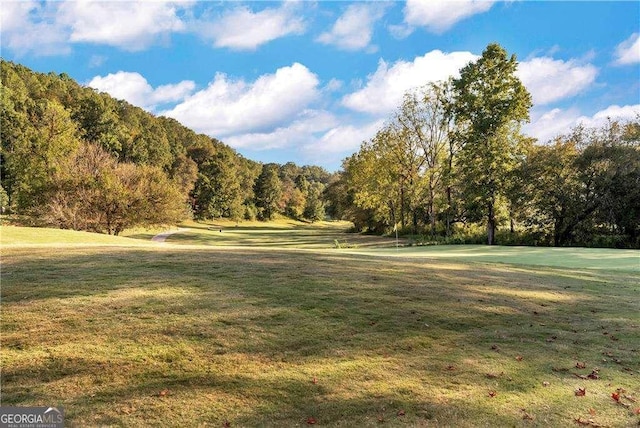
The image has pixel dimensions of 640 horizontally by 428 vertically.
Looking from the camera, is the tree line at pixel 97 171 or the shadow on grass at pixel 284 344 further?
the tree line at pixel 97 171

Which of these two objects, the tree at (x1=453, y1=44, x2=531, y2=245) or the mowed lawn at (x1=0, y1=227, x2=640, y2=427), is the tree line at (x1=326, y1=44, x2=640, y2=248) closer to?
the tree at (x1=453, y1=44, x2=531, y2=245)

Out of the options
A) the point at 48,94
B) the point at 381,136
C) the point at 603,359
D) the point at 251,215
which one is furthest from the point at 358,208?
the point at 48,94

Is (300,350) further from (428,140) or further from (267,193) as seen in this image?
(267,193)

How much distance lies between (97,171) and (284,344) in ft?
115

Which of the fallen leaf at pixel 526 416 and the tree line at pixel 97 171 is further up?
the tree line at pixel 97 171

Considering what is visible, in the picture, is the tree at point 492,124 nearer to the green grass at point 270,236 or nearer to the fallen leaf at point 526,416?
the green grass at point 270,236

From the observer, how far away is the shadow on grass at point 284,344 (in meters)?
3.86

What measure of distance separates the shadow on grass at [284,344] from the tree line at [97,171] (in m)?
27.1

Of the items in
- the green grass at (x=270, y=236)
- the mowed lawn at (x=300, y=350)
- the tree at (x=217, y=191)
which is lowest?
the green grass at (x=270, y=236)

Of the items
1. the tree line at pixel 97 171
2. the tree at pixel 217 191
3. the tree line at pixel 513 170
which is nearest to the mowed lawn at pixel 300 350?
the tree line at pixel 513 170

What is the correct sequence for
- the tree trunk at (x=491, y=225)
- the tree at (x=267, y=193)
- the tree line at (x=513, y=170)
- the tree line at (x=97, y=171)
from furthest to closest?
the tree at (x=267, y=193) → the tree line at (x=97, y=171) → the tree trunk at (x=491, y=225) → the tree line at (x=513, y=170)

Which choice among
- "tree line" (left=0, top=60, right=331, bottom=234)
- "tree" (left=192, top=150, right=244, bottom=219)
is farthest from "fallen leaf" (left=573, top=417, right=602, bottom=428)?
"tree" (left=192, top=150, right=244, bottom=219)

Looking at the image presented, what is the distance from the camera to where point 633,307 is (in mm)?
8750

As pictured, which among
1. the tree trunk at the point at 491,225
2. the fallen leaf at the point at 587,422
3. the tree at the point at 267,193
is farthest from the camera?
the tree at the point at 267,193
